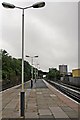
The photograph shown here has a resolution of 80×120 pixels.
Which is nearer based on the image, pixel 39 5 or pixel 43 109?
pixel 39 5

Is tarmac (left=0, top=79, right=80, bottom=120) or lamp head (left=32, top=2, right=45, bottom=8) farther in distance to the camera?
lamp head (left=32, top=2, right=45, bottom=8)

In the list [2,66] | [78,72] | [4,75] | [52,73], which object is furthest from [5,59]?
[52,73]

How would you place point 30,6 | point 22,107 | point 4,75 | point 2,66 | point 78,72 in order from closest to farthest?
point 22,107, point 30,6, point 4,75, point 2,66, point 78,72

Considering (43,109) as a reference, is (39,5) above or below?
above

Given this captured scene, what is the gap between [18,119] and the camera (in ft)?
41.3

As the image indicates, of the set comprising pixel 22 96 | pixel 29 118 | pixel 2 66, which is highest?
pixel 2 66

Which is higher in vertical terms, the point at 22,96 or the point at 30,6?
the point at 30,6

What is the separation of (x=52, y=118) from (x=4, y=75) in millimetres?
44450

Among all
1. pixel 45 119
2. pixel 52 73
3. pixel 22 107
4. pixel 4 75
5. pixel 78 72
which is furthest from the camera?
pixel 52 73

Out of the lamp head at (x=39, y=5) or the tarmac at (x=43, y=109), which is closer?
the tarmac at (x=43, y=109)

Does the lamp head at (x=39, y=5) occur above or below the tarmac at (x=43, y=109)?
above

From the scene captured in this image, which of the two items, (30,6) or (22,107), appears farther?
(30,6)

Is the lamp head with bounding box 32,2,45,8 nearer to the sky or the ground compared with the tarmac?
nearer to the sky

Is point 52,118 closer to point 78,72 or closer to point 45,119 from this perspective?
Result: point 45,119
